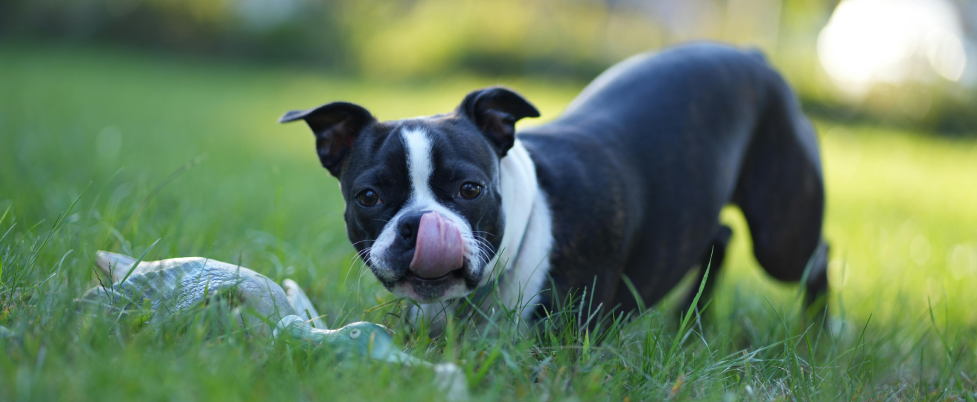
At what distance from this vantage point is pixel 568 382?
202 centimetres

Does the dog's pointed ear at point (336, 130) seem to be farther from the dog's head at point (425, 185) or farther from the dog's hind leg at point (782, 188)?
the dog's hind leg at point (782, 188)

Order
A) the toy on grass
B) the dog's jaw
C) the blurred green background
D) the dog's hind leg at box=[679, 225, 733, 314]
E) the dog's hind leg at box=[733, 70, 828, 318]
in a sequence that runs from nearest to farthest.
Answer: the toy on grass
the dog's jaw
the blurred green background
the dog's hind leg at box=[733, 70, 828, 318]
the dog's hind leg at box=[679, 225, 733, 314]

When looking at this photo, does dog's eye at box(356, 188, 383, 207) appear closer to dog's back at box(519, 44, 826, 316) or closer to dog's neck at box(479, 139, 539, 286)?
dog's neck at box(479, 139, 539, 286)

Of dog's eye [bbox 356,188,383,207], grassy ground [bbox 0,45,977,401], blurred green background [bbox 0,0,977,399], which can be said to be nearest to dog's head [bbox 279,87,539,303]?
dog's eye [bbox 356,188,383,207]

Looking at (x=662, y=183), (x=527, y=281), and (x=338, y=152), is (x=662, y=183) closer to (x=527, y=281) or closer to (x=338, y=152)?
(x=527, y=281)

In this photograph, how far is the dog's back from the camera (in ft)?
9.64

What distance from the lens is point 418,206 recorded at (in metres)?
2.47

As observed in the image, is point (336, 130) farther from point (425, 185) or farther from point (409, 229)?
point (409, 229)

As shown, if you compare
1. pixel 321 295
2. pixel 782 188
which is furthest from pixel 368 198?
pixel 782 188

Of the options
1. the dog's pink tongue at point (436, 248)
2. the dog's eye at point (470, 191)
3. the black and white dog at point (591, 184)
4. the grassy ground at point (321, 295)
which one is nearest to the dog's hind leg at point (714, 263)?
the black and white dog at point (591, 184)

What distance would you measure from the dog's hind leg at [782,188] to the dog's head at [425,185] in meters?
1.46

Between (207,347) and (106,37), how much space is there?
19070 mm

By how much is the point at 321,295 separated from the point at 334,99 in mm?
10123

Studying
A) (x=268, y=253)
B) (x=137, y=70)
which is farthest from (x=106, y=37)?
(x=268, y=253)
